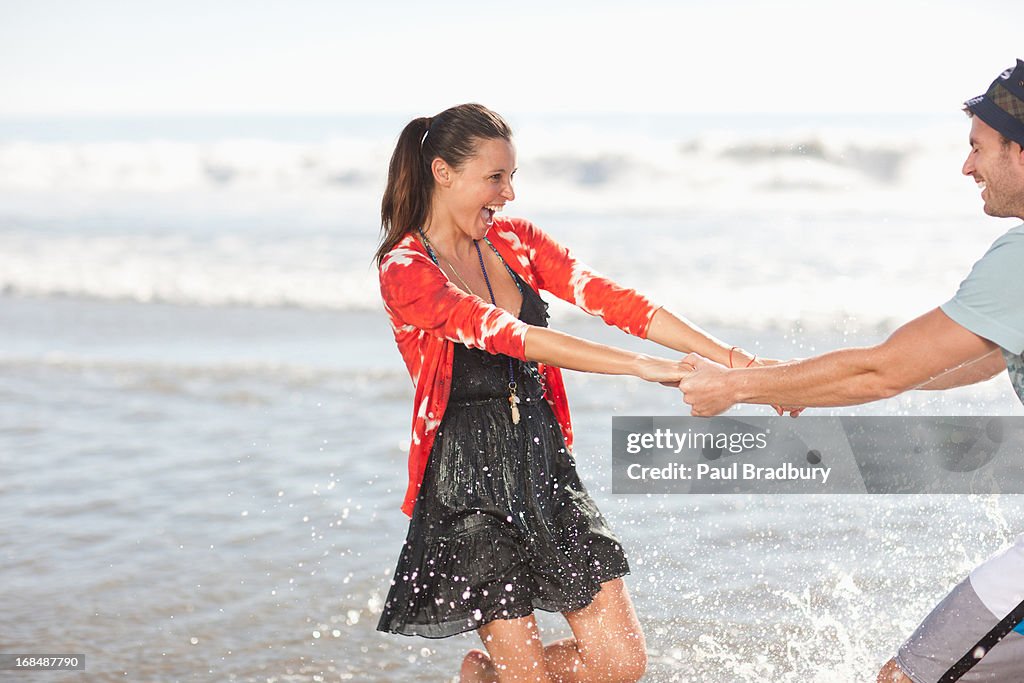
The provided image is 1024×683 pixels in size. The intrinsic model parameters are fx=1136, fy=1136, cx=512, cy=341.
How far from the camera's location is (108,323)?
37.3 feet

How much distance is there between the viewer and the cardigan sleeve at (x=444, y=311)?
10.6ft

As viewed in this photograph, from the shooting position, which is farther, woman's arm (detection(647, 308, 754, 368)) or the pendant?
woman's arm (detection(647, 308, 754, 368))

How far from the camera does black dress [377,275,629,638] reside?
10.9 feet

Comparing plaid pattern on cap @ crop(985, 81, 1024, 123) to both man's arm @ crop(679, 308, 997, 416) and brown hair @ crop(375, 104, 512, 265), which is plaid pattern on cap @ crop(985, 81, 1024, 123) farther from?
brown hair @ crop(375, 104, 512, 265)

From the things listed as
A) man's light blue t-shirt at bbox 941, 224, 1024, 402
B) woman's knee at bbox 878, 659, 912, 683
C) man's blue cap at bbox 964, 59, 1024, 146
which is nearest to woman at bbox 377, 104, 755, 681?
woman's knee at bbox 878, 659, 912, 683

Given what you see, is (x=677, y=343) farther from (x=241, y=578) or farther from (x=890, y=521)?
(x=241, y=578)

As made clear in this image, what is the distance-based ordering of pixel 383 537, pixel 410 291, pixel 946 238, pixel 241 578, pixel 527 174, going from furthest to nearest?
pixel 527 174 → pixel 946 238 → pixel 383 537 → pixel 241 578 → pixel 410 291

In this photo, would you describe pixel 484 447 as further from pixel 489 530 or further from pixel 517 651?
pixel 517 651

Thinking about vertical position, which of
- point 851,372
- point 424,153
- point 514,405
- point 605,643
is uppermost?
point 424,153

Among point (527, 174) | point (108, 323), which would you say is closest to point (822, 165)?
point (527, 174)

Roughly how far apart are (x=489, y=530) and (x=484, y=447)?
25cm

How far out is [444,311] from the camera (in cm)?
325

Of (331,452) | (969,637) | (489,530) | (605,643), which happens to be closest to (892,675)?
(969,637)

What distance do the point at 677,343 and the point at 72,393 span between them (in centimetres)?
601
